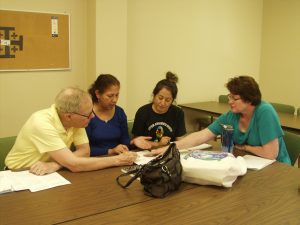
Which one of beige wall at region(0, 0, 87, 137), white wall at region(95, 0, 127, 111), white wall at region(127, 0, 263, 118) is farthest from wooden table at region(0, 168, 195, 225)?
white wall at region(127, 0, 263, 118)

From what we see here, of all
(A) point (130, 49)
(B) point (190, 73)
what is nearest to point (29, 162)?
(A) point (130, 49)

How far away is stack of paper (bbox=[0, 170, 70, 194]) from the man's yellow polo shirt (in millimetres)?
146

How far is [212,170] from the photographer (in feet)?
5.44

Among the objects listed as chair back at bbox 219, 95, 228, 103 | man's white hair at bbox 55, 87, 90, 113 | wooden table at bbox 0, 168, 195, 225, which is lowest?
wooden table at bbox 0, 168, 195, 225

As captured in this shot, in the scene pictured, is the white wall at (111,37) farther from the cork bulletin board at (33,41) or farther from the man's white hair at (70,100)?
the man's white hair at (70,100)

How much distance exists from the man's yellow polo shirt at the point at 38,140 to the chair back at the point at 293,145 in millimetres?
1632

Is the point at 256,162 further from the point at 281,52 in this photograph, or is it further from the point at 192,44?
the point at 281,52

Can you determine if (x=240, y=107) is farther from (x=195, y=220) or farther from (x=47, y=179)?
(x=47, y=179)

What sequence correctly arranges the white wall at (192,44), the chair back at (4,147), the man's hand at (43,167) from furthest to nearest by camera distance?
the white wall at (192,44), the chair back at (4,147), the man's hand at (43,167)

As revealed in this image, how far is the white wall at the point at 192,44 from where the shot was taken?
14.1 ft

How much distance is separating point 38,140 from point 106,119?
0.80m

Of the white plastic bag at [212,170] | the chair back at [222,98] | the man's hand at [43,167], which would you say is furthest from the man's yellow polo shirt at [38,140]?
the chair back at [222,98]

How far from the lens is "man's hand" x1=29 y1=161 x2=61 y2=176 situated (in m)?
1.79

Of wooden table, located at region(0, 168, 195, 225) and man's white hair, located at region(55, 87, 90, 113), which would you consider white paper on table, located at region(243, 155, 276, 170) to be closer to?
wooden table, located at region(0, 168, 195, 225)
